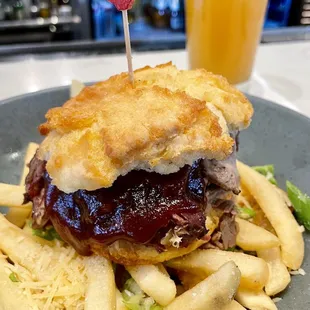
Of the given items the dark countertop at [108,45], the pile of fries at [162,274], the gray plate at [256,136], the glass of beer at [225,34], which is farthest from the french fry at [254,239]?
the dark countertop at [108,45]

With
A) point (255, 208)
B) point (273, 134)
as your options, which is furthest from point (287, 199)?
point (273, 134)

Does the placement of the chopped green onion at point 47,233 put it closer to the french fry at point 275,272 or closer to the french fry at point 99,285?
the french fry at point 99,285

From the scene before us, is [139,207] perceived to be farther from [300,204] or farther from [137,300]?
[300,204]

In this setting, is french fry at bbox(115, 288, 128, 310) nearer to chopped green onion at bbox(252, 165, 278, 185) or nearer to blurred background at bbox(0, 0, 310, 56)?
chopped green onion at bbox(252, 165, 278, 185)

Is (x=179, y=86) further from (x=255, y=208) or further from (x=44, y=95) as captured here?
(x=44, y=95)

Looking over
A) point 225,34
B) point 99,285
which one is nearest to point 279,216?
point 99,285

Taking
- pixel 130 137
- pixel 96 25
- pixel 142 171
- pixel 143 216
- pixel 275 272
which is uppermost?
pixel 130 137
